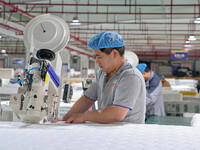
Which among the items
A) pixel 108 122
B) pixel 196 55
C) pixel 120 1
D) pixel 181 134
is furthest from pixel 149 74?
pixel 196 55

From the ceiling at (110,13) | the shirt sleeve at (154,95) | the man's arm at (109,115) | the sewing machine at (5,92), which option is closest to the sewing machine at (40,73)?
the man's arm at (109,115)

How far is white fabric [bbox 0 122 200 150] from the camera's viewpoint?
2.82 feet

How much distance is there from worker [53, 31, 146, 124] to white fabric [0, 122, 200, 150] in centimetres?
22

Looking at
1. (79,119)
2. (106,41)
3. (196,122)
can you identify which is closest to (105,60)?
(106,41)

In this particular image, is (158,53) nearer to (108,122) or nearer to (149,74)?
(149,74)

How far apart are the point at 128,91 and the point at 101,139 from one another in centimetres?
43

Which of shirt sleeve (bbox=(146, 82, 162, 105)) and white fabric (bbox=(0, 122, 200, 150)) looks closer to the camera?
white fabric (bbox=(0, 122, 200, 150))

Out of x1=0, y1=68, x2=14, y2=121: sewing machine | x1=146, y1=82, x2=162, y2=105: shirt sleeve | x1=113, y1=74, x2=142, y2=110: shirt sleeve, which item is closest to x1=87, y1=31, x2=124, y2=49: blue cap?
x1=113, y1=74, x2=142, y2=110: shirt sleeve

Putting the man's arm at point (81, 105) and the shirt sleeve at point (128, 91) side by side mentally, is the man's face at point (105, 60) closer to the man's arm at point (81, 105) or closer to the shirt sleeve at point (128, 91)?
the shirt sleeve at point (128, 91)

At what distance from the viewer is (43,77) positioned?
1.31 m

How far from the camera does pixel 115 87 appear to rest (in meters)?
1.43

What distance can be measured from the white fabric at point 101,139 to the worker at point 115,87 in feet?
0.73

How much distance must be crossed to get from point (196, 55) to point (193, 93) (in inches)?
662

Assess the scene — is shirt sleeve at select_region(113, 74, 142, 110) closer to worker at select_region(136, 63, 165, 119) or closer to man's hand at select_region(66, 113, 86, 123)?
man's hand at select_region(66, 113, 86, 123)
